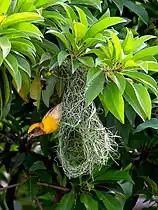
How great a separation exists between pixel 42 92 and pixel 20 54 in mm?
191

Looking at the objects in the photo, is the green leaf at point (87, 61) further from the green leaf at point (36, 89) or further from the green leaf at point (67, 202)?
the green leaf at point (67, 202)

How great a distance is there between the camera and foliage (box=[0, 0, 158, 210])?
34.4 inches

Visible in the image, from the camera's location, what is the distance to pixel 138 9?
1291 mm

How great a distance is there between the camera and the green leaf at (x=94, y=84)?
34.4 inches

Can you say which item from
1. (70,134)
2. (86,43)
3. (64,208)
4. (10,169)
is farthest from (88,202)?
(86,43)

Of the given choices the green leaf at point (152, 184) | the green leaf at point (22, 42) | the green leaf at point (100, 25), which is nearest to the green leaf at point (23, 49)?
the green leaf at point (22, 42)

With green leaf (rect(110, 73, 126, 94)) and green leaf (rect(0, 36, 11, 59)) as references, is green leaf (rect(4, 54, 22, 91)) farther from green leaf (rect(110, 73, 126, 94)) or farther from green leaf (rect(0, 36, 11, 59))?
green leaf (rect(110, 73, 126, 94))

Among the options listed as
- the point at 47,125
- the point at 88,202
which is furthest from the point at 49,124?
the point at 88,202

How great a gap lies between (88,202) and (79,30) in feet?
1.77

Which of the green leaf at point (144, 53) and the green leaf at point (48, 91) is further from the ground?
the green leaf at point (144, 53)

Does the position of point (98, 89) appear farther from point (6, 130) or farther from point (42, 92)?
point (6, 130)

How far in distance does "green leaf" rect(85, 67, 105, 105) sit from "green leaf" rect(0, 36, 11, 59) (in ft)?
0.51

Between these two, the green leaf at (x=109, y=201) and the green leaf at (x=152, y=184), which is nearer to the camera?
the green leaf at (x=109, y=201)

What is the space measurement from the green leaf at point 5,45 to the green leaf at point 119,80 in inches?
7.5
